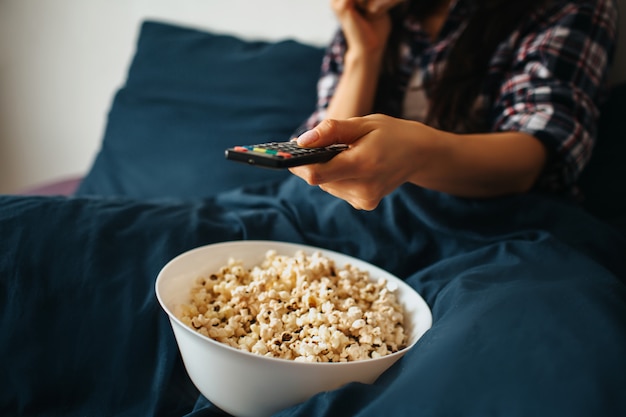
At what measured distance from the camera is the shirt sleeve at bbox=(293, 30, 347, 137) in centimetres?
112

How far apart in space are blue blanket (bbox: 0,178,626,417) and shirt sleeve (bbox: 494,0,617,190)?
10 cm

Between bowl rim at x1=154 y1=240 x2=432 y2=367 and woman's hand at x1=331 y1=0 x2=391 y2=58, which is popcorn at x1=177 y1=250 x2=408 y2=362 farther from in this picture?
woman's hand at x1=331 y1=0 x2=391 y2=58

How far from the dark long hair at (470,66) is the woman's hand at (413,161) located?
Answer: 15cm

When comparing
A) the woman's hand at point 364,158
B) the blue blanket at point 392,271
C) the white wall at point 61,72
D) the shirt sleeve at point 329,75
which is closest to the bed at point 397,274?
the blue blanket at point 392,271

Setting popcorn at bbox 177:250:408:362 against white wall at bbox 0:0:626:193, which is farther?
white wall at bbox 0:0:626:193

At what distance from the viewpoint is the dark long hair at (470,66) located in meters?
0.95

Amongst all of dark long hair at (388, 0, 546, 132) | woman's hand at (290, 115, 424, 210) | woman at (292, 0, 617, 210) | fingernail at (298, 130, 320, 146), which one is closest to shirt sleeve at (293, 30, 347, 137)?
woman at (292, 0, 617, 210)

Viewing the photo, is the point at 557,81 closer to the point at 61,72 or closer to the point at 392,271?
the point at 392,271

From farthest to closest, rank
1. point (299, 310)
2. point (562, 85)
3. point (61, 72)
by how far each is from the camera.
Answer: point (61, 72) < point (562, 85) < point (299, 310)

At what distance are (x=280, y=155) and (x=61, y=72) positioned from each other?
1.54 metres

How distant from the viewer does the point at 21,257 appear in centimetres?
63

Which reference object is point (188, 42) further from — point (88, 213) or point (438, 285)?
point (438, 285)

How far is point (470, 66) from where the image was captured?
0.97 meters

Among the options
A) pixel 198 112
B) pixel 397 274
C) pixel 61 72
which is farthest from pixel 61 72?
pixel 397 274
